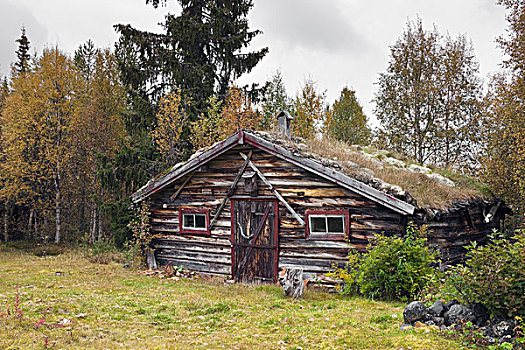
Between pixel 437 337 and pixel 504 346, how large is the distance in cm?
95

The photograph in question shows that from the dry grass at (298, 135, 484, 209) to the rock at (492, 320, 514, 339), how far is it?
4.76 meters

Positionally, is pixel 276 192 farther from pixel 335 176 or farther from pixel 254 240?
pixel 335 176

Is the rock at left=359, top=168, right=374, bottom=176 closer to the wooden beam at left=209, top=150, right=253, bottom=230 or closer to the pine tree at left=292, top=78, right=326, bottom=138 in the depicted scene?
the wooden beam at left=209, top=150, right=253, bottom=230

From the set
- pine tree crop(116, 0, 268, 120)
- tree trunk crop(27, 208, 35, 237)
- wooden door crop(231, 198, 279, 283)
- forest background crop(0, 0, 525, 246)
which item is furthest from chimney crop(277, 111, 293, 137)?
tree trunk crop(27, 208, 35, 237)

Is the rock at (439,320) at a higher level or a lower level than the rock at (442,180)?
lower

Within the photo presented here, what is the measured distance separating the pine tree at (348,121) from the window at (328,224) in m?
16.5

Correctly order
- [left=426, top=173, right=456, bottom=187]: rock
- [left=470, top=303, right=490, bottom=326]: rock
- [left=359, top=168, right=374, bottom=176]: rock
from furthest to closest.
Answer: [left=426, top=173, right=456, bottom=187]: rock → [left=359, top=168, right=374, bottom=176]: rock → [left=470, top=303, right=490, bottom=326]: rock

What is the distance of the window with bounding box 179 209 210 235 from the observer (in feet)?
44.4

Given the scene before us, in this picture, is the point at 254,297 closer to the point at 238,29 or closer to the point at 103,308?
the point at 103,308

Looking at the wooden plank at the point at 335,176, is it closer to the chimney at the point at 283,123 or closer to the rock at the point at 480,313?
the chimney at the point at 283,123

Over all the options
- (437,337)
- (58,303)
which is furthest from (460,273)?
(58,303)

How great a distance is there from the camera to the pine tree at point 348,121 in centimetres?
2952

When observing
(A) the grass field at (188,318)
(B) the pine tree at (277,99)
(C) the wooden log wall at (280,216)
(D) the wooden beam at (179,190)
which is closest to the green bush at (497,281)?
(A) the grass field at (188,318)

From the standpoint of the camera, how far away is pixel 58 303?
29.3 feet
